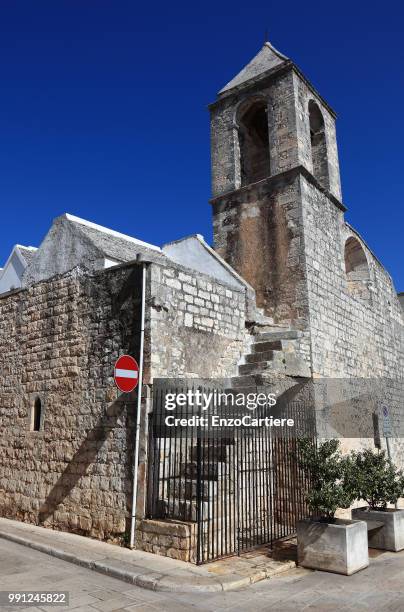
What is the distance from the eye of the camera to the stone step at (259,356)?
28.1 ft

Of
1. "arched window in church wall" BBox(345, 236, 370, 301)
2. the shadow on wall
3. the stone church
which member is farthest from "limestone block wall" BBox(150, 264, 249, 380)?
"arched window in church wall" BBox(345, 236, 370, 301)

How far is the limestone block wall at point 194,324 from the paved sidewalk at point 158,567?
234 centimetres

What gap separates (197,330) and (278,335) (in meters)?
2.00

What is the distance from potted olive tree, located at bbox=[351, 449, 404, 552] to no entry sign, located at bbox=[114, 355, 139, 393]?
313cm

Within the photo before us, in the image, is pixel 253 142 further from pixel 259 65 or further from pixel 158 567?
pixel 158 567

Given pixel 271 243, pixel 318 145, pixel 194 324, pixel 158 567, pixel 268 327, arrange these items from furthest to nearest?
pixel 318 145, pixel 271 243, pixel 268 327, pixel 194 324, pixel 158 567

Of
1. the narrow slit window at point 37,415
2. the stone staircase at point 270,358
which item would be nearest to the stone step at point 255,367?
the stone staircase at point 270,358

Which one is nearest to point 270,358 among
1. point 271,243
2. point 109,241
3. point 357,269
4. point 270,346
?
point 270,346

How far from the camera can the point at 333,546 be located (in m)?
5.48

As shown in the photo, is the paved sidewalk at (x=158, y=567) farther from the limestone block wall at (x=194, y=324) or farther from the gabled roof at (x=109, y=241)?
the gabled roof at (x=109, y=241)

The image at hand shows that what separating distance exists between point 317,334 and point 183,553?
18.7ft

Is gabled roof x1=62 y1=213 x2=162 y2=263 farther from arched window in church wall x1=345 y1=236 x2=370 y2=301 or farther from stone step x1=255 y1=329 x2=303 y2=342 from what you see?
arched window in church wall x1=345 y1=236 x2=370 y2=301

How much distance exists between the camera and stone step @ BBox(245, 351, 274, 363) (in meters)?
8.58

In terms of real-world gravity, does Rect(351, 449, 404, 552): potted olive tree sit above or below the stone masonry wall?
below
